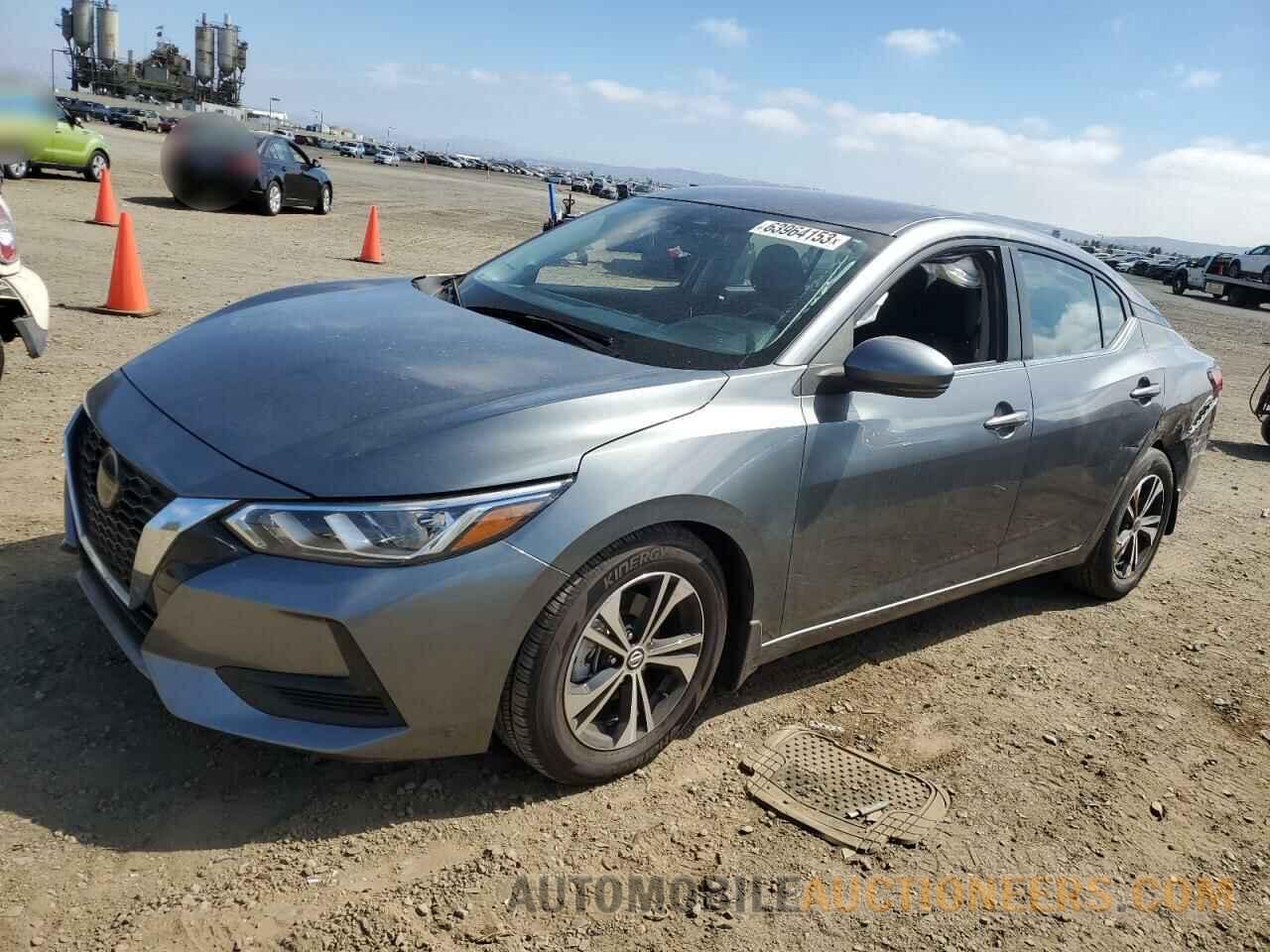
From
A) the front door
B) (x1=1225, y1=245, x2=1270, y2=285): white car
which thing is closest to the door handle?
the front door

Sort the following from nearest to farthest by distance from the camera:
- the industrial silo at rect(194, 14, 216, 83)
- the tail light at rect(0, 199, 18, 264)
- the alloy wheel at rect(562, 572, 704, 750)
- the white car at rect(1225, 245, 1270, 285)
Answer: the alloy wheel at rect(562, 572, 704, 750)
the tail light at rect(0, 199, 18, 264)
the white car at rect(1225, 245, 1270, 285)
the industrial silo at rect(194, 14, 216, 83)

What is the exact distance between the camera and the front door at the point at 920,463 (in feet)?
11.3

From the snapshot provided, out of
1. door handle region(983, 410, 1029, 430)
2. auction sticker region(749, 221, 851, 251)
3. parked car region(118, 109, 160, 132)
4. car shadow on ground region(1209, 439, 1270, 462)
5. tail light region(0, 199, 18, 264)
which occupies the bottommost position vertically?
parked car region(118, 109, 160, 132)

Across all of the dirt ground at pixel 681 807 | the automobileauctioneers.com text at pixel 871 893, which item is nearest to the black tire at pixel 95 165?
the dirt ground at pixel 681 807

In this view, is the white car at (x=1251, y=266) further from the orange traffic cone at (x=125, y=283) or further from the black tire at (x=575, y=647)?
the black tire at (x=575, y=647)

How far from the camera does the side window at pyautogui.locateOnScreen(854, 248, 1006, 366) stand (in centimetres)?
377

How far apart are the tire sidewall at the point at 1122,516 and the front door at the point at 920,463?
103cm

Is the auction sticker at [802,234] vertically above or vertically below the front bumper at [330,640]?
above

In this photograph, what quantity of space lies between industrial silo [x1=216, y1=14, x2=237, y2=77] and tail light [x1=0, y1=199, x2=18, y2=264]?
123 m

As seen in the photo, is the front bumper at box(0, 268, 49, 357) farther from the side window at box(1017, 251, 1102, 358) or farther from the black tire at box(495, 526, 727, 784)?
the side window at box(1017, 251, 1102, 358)

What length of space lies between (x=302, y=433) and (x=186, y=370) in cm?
70

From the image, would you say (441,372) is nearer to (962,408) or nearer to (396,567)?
(396,567)

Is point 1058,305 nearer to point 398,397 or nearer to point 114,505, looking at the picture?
point 398,397

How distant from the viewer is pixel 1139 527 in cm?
517
